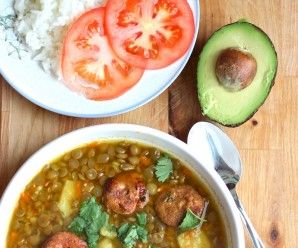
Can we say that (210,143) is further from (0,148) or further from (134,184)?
(0,148)

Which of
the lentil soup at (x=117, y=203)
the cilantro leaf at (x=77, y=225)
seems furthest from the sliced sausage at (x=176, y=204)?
the cilantro leaf at (x=77, y=225)

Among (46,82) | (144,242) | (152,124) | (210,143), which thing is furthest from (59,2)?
(144,242)

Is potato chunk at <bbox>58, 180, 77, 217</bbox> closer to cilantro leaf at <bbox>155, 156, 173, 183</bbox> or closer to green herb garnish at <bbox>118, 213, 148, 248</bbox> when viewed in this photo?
green herb garnish at <bbox>118, 213, 148, 248</bbox>

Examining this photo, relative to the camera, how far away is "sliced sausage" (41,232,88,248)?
2568 mm

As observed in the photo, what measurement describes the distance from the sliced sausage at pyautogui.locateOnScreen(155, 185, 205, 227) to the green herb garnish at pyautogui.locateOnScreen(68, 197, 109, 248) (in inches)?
9.0

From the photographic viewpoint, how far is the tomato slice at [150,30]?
A: 264cm

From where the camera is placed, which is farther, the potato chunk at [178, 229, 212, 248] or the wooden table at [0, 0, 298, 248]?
the wooden table at [0, 0, 298, 248]

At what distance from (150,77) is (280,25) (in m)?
0.62

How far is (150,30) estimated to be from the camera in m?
2.67

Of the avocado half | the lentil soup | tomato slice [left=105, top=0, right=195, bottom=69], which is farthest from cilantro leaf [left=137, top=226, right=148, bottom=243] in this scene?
tomato slice [left=105, top=0, right=195, bottom=69]

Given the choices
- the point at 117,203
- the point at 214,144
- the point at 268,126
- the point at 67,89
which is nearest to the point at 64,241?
the point at 117,203

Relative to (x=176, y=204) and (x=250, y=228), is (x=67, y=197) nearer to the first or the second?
(x=176, y=204)

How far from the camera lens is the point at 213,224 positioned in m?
2.69

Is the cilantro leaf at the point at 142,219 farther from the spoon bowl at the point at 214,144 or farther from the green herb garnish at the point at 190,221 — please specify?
the spoon bowl at the point at 214,144
